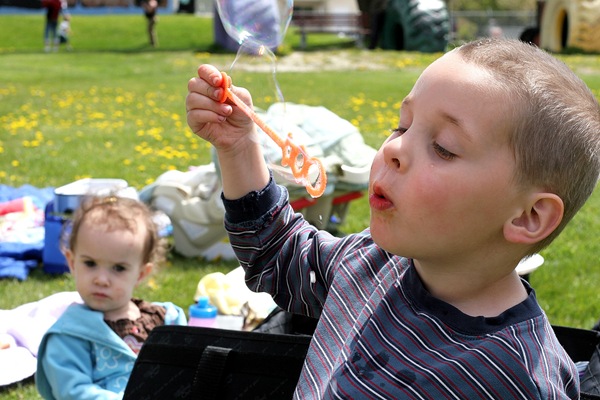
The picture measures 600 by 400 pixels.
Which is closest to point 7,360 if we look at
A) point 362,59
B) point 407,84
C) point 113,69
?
point 407,84

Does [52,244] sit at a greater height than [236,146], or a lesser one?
lesser

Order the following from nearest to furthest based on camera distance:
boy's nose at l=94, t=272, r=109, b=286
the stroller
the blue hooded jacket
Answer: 1. the blue hooded jacket
2. boy's nose at l=94, t=272, r=109, b=286
3. the stroller

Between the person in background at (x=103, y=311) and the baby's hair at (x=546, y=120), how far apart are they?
5.59ft

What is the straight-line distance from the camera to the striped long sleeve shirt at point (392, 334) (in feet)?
4.39

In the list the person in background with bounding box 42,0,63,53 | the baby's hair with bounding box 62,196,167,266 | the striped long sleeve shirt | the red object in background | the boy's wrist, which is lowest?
the person in background with bounding box 42,0,63,53

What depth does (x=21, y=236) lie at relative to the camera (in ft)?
15.2

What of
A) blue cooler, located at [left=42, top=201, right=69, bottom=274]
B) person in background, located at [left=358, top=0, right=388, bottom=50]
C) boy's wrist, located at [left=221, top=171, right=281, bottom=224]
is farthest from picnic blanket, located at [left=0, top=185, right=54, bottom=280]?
person in background, located at [left=358, top=0, right=388, bottom=50]

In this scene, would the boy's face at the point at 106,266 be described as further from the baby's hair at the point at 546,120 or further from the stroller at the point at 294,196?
the baby's hair at the point at 546,120

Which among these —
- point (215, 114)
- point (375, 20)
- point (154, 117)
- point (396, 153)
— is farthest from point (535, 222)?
point (375, 20)

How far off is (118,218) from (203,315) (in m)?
0.63

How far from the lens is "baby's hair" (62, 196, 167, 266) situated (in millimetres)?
2977

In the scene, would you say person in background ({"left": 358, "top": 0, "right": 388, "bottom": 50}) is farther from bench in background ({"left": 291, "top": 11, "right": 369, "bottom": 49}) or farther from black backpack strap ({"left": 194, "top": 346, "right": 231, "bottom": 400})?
black backpack strap ({"left": 194, "top": 346, "right": 231, "bottom": 400})

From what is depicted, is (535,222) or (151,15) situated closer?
(535,222)

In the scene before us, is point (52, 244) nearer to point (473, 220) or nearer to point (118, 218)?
point (118, 218)
